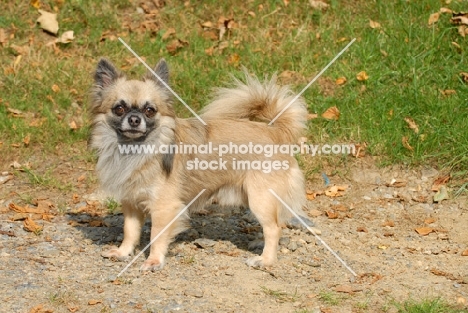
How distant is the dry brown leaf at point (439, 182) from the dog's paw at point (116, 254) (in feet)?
8.85

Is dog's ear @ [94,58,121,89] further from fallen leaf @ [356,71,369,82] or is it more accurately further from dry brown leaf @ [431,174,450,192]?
A: fallen leaf @ [356,71,369,82]

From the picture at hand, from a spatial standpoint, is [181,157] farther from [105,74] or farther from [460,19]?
[460,19]

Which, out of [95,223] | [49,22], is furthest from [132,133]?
[49,22]

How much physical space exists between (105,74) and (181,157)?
2.41ft

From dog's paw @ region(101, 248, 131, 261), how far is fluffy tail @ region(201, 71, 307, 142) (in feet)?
3.66

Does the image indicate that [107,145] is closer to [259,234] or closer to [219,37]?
[259,234]

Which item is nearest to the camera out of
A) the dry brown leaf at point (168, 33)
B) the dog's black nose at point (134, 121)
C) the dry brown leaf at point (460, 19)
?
the dog's black nose at point (134, 121)

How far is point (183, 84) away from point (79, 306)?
11.8 feet

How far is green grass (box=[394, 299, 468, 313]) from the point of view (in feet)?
13.2

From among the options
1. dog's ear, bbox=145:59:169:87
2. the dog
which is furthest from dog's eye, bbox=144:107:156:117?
dog's ear, bbox=145:59:169:87

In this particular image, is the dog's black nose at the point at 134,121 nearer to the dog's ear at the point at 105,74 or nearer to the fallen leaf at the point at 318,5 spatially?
the dog's ear at the point at 105,74

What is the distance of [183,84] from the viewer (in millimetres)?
7297

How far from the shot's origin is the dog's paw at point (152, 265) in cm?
468

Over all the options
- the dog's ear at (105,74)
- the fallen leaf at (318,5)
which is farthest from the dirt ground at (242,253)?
the fallen leaf at (318,5)
